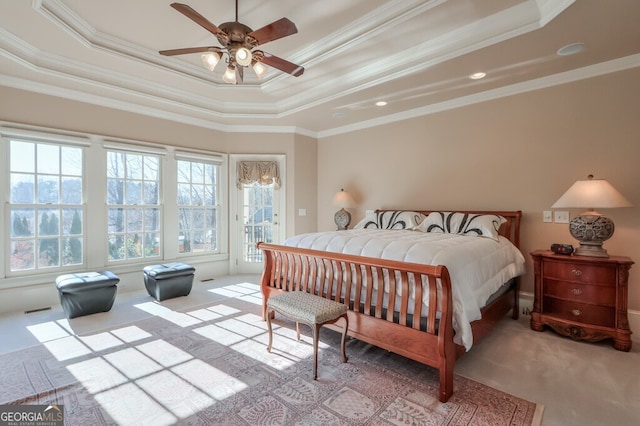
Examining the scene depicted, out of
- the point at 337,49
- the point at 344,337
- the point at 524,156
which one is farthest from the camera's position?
the point at 524,156

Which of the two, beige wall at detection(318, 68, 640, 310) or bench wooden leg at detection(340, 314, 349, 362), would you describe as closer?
bench wooden leg at detection(340, 314, 349, 362)

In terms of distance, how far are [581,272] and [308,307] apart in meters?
2.47

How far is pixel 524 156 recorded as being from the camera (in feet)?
11.3

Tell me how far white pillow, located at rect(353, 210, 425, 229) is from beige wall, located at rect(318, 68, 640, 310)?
0.41 m

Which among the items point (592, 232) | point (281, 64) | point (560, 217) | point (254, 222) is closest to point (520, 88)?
point (560, 217)

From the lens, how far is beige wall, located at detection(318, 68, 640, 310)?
9.52ft

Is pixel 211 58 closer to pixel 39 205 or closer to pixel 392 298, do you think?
pixel 392 298

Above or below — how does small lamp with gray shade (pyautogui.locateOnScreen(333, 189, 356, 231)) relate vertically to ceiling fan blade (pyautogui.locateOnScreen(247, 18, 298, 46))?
below

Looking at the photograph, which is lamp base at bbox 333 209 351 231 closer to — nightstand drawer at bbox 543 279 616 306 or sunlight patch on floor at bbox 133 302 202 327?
sunlight patch on floor at bbox 133 302 202 327

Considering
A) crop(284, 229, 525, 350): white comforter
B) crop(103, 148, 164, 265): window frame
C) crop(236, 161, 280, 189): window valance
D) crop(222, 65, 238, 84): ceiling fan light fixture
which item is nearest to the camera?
crop(284, 229, 525, 350): white comforter

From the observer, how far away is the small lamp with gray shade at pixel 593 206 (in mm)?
2584

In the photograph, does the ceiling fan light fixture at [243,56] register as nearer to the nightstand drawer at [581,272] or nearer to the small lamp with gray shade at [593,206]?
the small lamp with gray shade at [593,206]

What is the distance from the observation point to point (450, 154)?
13.2 feet

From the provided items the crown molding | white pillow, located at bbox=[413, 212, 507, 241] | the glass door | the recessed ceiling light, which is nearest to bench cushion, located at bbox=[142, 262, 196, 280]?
the glass door
